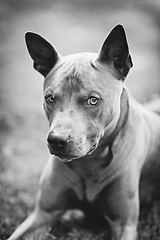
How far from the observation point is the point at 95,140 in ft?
8.68

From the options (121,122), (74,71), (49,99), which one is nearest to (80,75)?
(74,71)

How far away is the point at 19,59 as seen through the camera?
1106cm

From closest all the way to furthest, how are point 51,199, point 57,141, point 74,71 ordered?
point 57,141, point 74,71, point 51,199

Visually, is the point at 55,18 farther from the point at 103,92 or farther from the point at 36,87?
the point at 103,92

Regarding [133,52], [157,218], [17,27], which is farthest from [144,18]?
[157,218]

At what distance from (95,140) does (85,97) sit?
33 cm

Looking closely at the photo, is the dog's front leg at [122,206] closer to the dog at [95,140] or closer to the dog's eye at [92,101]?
the dog at [95,140]

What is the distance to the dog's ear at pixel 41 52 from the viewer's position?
118 inches

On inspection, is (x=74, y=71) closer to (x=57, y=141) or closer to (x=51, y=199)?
(x=57, y=141)

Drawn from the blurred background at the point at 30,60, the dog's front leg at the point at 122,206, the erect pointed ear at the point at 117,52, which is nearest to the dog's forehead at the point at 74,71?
the erect pointed ear at the point at 117,52

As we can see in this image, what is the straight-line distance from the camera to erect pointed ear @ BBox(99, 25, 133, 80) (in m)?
2.72

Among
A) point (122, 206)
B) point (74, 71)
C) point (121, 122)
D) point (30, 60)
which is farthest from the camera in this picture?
point (30, 60)

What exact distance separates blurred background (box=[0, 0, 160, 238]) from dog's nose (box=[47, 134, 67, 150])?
152 centimetres

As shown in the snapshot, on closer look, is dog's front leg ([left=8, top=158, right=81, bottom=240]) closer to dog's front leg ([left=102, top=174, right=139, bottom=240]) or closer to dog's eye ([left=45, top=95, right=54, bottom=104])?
dog's front leg ([left=102, top=174, right=139, bottom=240])
